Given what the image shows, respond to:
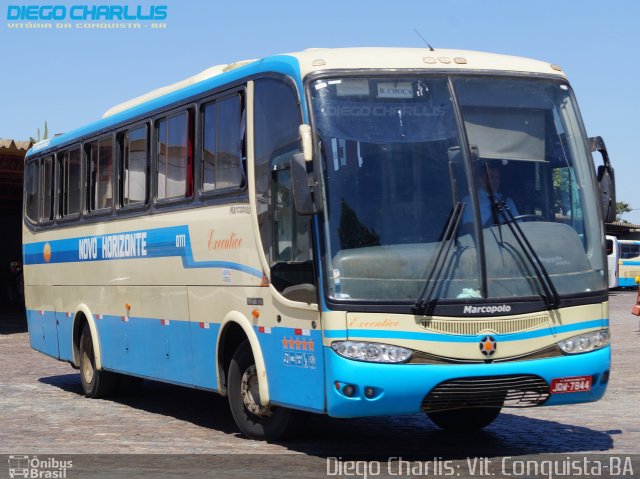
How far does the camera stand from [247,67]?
10945 millimetres

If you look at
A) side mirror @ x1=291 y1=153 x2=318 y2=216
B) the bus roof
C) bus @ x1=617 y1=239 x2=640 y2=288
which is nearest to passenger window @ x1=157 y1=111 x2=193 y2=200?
the bus roof

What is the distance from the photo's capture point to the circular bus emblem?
9.35 meters

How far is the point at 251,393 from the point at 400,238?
7.84 feet

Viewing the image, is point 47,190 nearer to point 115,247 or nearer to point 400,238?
point 115,247

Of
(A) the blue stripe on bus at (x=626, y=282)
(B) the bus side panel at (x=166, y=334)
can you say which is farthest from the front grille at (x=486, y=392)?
(A) the blue stripe on bus at (x=626, y=282)

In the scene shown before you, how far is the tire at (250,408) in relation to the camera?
1063 centimetres

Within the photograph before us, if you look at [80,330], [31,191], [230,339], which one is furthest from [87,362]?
[230,339]

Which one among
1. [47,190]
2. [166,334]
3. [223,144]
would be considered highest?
[223,144]

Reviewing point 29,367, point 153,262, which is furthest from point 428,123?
point 29,367

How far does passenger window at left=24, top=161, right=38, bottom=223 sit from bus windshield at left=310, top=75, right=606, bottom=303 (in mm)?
9282

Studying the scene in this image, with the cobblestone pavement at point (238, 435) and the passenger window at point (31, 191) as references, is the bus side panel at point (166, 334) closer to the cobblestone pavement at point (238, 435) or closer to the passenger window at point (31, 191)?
the cobblestone pavement at point (238, 435)

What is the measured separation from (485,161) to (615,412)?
4609 millimetres

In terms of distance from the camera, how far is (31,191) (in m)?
18.2

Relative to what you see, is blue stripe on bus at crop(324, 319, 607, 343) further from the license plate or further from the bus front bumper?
the license plate
